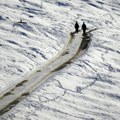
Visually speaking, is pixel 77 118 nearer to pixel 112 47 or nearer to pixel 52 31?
pixel 112 47

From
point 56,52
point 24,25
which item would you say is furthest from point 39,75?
point 24,25

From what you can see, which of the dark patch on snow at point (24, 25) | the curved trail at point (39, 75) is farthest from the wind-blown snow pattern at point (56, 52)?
the curved trail at point (39, 75)

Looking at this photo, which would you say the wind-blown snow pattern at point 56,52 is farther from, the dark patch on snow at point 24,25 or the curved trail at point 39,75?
the curved trail at point 39,75

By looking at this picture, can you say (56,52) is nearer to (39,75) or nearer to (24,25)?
(39,75)

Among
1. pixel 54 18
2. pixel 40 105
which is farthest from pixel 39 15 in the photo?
pixel 40 105

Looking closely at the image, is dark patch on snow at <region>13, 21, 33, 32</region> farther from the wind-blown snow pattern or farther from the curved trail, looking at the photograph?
the curved trail
